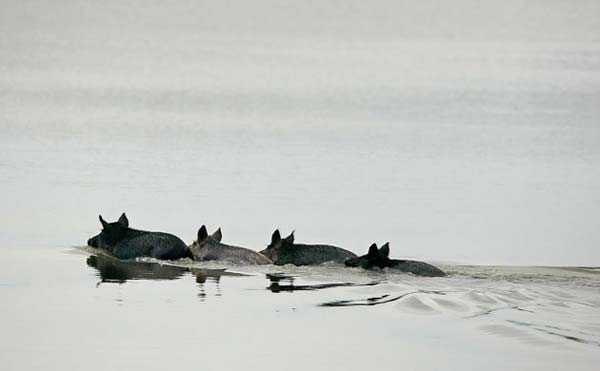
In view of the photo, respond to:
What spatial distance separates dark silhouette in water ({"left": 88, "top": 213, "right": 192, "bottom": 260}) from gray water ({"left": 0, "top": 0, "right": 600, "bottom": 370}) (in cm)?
30

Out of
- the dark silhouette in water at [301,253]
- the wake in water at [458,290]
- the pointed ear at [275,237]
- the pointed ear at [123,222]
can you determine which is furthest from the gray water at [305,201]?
the pointed ear at [275,237]

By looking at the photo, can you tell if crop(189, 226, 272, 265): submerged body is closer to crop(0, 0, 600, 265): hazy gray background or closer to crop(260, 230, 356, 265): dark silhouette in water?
crop(260, 230, 356, 265): dark silhouette in water

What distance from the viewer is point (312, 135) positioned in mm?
39594

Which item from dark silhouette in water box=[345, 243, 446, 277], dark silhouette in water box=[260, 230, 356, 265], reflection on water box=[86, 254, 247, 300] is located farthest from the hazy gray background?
dark silhouette in water box=[345, 243, 446, 277]

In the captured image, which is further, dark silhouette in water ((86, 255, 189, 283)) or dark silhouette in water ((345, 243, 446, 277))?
dark silhouette in water ((345, 243, 446, 277))

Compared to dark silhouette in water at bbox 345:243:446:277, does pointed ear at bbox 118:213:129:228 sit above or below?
above

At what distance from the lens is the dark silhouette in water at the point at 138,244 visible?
20.0m

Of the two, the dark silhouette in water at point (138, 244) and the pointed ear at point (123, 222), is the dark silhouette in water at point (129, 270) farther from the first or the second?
the pointed ear at point (123, 222)

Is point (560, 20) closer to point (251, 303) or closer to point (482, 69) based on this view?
point (482, 69)

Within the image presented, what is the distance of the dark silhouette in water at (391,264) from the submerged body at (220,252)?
143 cm

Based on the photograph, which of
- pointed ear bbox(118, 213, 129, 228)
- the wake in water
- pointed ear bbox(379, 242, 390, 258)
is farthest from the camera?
pointed ear bbox(118, 213, 129, 228)

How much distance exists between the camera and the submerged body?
19.8 meters

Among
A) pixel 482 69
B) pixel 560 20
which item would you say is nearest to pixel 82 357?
pixel 482 69

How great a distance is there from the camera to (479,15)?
106875mm
